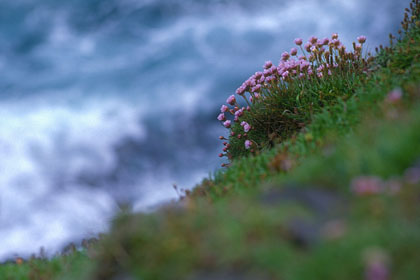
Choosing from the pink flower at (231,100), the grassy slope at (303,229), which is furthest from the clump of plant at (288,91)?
the grassy slope at (303,229)

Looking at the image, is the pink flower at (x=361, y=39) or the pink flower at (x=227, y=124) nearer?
the pink flower at (x=361, y=39)

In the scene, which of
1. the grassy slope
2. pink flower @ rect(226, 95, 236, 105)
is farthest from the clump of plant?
the grassy slope

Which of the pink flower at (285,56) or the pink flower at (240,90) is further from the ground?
the pink flower at (285,56)

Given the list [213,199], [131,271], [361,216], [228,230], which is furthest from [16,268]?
[361,216]

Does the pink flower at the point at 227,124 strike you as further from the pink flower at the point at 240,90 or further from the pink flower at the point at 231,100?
the pink flower at the point at 240,90

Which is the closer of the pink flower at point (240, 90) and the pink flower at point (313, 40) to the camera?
the pink flower at point (240, 90)

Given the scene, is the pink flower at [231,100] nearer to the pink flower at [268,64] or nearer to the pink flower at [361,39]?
the pink flower at [268,64]

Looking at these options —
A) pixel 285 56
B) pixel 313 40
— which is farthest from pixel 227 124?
pixel 313 40

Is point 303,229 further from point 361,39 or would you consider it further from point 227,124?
point 361,39

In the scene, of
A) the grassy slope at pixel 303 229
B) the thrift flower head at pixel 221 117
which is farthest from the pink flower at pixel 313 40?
the grassy slope at pixel 303 229

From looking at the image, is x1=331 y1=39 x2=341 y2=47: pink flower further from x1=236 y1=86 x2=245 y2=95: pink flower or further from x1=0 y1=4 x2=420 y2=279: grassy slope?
x1=0 y1=4 x2=420 y2=279: grassy slope
